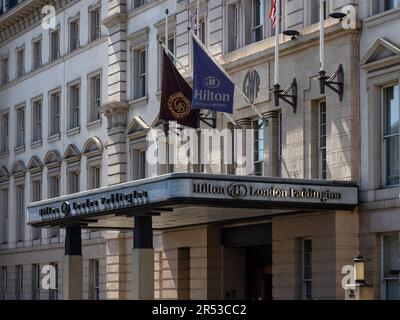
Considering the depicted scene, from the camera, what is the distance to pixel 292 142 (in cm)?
3084

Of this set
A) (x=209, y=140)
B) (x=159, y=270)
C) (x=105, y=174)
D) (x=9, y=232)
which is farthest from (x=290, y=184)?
(x=9, y=232)

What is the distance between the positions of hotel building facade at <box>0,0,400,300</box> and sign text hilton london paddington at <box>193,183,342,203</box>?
0.30ft

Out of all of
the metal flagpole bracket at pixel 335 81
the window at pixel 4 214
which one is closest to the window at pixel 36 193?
the window at pixel 4 214

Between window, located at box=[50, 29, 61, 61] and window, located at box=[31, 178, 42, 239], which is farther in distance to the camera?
window, located at box=[31, 178, 42, 239]

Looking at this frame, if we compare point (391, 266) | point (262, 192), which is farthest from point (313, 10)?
point (391, 266)

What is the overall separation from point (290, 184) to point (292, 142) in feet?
11.0

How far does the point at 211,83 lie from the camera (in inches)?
1203

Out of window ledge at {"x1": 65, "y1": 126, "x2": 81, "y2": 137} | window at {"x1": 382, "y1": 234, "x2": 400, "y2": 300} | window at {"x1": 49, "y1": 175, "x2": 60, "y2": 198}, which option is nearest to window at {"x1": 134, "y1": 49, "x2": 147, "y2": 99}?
window ledge at {"x1": 65, "y1": 126, "x2": 81, "y2": 137}

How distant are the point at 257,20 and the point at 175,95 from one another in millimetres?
4055

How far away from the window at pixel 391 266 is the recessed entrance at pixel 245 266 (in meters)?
7.38

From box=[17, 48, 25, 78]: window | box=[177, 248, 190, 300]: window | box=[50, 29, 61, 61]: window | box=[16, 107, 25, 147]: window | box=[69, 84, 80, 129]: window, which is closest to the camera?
box=[177, 248, 190, 300]: window

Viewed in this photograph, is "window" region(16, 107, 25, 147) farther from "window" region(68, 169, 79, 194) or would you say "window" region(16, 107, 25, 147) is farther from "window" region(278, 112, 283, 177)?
"window" region(278, 112, 283, 177)

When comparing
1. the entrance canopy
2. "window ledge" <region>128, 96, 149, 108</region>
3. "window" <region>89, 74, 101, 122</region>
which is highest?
"window" <region>89, 74, 101, 122</region>

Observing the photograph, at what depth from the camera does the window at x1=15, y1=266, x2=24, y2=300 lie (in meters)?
53.8
